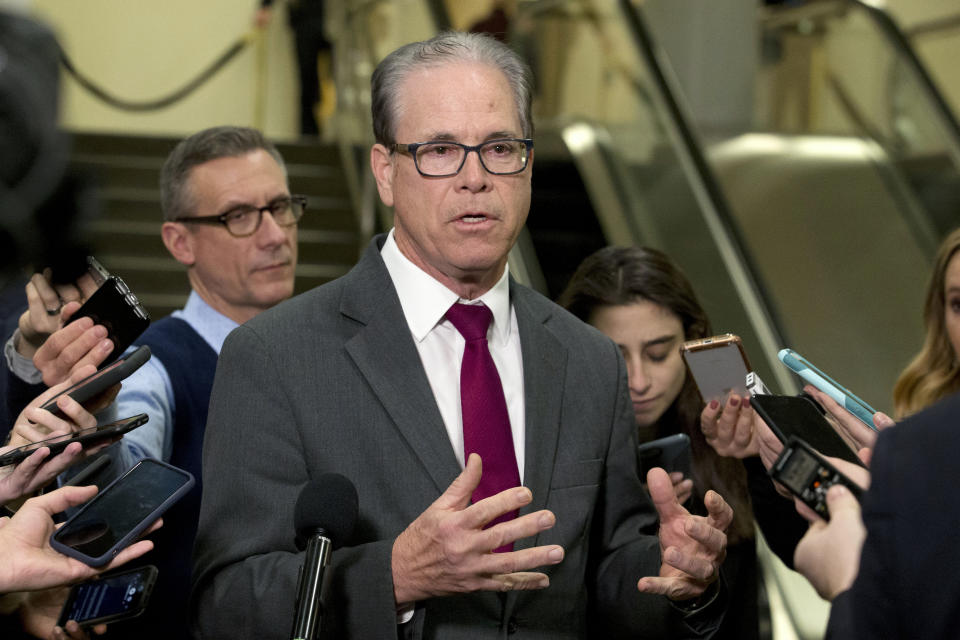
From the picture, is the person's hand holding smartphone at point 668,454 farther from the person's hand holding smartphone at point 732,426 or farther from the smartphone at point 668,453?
the person's hand holding smartphone at point 732,426

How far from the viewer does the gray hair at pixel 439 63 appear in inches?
87.7

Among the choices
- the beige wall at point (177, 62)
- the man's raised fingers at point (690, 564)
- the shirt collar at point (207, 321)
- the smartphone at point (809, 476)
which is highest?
the beige wall at point (177, 62)

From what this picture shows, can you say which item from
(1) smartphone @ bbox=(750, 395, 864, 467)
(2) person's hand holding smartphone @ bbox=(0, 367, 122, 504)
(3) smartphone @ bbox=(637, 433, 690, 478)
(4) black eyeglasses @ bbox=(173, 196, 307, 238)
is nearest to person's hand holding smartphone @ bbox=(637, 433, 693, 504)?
(3) smartphone @ bbox=(637, 433, 690, 478)

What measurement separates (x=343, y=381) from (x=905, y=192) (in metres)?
5.93

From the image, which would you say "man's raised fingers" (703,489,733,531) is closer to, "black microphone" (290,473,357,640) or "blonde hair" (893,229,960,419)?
"black microphone" (290,473,357,640)

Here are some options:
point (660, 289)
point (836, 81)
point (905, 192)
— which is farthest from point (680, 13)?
point (660, 289)

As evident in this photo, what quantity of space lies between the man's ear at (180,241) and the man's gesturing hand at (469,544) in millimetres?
1695

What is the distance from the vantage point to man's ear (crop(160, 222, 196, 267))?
10.8ft

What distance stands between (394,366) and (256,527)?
1.28 ft

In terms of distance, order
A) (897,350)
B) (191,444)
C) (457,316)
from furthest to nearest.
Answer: (897,350)
(191,444)
(457,316)

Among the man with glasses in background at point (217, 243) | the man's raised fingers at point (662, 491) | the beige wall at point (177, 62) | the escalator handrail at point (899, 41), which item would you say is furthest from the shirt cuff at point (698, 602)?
the beige wall at point (177, 62)

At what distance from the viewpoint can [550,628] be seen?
212 cm

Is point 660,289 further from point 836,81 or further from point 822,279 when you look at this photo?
point 836,81

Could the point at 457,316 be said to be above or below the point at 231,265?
below
